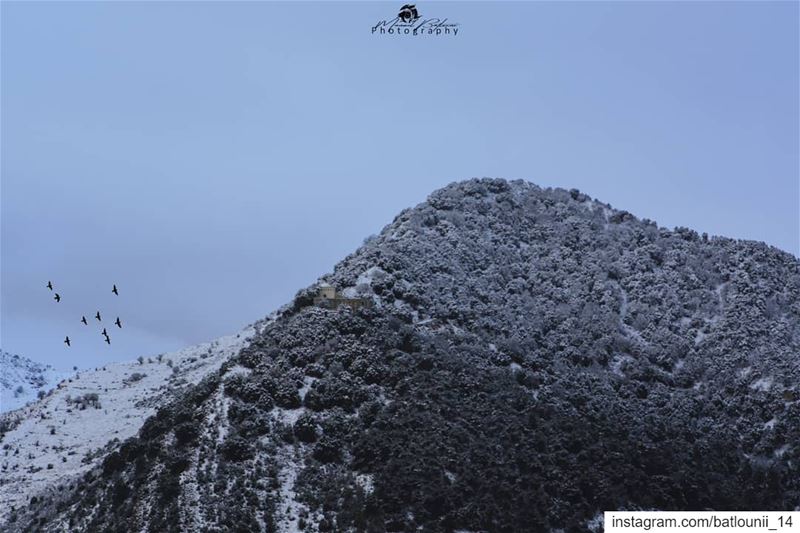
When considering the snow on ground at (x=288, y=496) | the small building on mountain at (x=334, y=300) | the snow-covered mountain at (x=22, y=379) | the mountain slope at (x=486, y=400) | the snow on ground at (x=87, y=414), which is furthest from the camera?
the snow-covered mountain at (x=22, y=379)

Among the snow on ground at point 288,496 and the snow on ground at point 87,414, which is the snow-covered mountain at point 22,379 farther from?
the snow on ground at point 288,496

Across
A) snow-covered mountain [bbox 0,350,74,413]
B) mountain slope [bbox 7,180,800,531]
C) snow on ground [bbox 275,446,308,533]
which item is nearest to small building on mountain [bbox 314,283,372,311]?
mountain slope [bbox 7,180,800,531]

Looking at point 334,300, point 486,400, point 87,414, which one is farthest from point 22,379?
point 486,400

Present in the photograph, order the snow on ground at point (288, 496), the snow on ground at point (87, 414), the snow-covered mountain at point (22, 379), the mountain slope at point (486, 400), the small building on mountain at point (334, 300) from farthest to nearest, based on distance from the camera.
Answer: the snow-covered mountain at point (22, 379) < the small building on mountain at point (334, 300) < the snow on ground at point (87, 414) < the mountain slope at point (486, 400) < the snow on ground at point (288, 496)

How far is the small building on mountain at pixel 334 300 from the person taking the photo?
94.5 metres

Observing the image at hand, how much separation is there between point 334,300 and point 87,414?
19.0m

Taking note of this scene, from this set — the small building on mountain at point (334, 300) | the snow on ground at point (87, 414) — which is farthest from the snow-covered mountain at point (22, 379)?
the small building on mountain at point (334, 300)

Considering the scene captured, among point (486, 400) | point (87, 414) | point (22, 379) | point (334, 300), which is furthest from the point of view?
point (22, 379)

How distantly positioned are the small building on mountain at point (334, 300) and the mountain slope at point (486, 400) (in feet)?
3.04

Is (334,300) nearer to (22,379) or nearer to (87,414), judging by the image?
(87,414)

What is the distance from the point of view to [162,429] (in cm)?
8225

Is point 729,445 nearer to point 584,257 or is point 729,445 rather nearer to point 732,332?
point 732,332

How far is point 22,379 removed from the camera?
385 feet

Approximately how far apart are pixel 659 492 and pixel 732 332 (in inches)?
820
